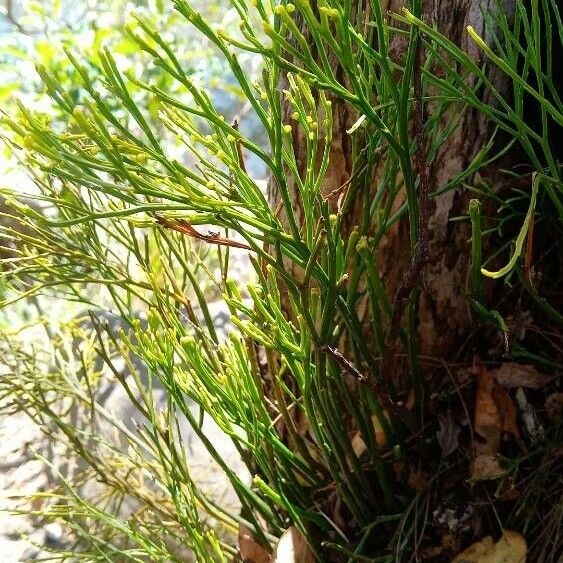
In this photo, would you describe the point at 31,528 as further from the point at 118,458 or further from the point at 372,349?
the point at 372,349

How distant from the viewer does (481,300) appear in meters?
0.82

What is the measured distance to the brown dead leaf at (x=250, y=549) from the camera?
974 millimetres

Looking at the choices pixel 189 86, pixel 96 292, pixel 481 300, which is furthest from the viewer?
pixel 96 292

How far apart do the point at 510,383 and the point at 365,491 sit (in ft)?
0.84

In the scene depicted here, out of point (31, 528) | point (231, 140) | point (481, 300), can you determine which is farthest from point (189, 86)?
point (31, 528)

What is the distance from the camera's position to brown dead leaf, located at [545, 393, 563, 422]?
2.77 feet

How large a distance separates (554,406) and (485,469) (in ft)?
0.44

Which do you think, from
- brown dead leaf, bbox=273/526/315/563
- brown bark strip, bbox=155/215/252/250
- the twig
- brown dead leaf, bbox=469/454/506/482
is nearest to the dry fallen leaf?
brown dead leaf, bbox=469/454/506/482

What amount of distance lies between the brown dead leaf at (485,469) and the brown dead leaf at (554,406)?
102 mm

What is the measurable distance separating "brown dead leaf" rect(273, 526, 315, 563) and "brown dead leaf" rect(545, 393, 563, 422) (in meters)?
0.38

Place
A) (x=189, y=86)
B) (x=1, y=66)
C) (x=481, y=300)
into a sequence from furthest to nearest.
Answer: (x=1, y=66) < (x=481, y=300) < (x=189, y=86)

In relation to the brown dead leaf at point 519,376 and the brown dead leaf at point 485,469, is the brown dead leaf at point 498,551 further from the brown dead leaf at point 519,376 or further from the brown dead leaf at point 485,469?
the brown dead leaf at point 519,376

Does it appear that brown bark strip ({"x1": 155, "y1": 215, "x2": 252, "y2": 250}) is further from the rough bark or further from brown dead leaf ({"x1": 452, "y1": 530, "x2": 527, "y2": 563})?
brown dead leaf ({"x1": 452, "y1": 530, "x2": 527, "y2": 563})

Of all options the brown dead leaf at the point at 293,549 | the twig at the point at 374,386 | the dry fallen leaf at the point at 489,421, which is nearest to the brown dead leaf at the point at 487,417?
the dry fallen leaf at the point at 489,421
